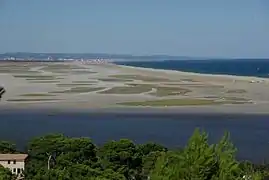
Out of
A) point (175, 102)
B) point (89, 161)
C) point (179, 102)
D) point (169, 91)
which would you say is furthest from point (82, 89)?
point (89, 161)

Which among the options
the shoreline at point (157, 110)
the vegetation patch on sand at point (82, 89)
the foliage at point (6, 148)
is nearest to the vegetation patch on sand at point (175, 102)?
the shoreline at point (157, 110)

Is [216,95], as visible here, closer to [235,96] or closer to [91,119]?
[235,96]

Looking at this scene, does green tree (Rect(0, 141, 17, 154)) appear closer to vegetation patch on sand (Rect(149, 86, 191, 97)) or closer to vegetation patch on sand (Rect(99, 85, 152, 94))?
vegetation patch on sand (Rect(149, 86, 191, 97))

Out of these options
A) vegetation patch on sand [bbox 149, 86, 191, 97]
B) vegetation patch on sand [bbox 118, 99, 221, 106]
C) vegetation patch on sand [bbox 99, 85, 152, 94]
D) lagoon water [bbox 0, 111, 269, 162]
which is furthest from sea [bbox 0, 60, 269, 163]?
vegetation patch on sand [bbox 99, 85, 152, 94]

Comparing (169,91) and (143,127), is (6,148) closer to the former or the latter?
(143,127)

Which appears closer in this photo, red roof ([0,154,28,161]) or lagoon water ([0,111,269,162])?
red roof ([0,154,28,161])

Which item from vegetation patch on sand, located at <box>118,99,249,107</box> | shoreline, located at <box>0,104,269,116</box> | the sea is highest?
vegetation patch on sand, located at <box>118,99,249,107</box>

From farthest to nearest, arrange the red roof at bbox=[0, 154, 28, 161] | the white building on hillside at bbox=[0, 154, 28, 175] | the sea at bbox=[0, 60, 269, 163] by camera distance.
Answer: the sea at bbox=[0, 60, 269, 163] < the red roof at bbox=[0, 154, 28, 161] < the white building on hillside at bbox=[0, 154, 28, 175]
